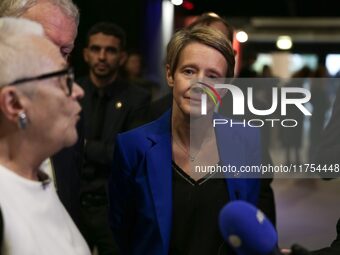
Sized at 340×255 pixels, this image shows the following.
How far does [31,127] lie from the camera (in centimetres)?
156

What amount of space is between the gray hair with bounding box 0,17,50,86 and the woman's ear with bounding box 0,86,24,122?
0.07 feet

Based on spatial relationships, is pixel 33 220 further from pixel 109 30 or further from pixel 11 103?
pixel 109 30

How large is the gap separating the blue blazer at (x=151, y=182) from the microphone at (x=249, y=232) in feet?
2.46

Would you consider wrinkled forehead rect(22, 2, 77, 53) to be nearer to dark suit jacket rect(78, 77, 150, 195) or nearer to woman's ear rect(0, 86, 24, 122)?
woman's ear rect(0, 86, 24, 122)

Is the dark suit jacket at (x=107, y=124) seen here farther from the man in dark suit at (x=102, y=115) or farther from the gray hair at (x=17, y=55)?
the gray hair at (x=17, y=55)

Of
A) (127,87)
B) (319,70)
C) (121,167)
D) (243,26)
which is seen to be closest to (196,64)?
(121,167)

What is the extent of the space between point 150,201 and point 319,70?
816 cm

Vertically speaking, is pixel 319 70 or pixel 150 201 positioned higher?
pixel 150 201

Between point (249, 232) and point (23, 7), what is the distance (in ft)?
4.08

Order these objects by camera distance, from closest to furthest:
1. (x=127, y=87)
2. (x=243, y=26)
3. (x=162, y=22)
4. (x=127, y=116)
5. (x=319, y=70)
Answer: (x=127, y=116) < (x=127, y=87) < (x=319, y=70) < (x=162, y=22) < (x=243, y=26)

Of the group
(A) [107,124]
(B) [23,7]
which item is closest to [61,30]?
(B) [23,7]

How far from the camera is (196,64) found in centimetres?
224

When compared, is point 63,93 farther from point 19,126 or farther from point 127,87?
point 127,87

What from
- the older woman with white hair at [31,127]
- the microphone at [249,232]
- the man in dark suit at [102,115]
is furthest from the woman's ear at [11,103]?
the man in dark suit at [102,115]
